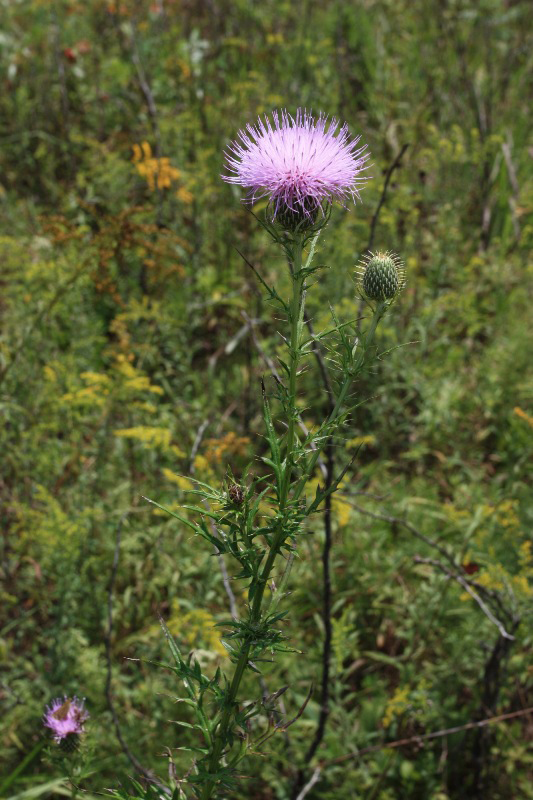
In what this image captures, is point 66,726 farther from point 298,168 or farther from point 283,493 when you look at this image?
point 298,168

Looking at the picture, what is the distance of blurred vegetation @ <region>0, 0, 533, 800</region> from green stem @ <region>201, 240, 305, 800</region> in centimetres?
30

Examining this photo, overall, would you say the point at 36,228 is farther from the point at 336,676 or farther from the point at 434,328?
the point at 336,676

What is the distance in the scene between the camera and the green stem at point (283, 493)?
124 centimetres

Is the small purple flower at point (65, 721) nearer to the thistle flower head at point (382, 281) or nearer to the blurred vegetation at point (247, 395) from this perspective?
the blurred vegetation at point (247, 395)

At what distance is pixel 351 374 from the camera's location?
4.13 feet

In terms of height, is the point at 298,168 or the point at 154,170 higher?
the point at 154,170

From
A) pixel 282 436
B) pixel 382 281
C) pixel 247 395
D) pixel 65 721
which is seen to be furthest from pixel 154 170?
pixel 65 721

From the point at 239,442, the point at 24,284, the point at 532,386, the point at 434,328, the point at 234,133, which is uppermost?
the point at 234,133

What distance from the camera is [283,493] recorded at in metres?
1.24

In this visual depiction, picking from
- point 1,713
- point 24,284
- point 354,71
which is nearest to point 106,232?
point 24,284

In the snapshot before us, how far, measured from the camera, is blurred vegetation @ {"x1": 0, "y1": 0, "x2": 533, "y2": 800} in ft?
7.48

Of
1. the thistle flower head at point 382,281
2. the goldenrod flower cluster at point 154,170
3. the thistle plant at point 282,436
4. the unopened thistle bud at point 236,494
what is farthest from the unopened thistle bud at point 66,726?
the goldenrod flower cluster at point 154,170

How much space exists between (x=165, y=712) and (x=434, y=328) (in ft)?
8.47

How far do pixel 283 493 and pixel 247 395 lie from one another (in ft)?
7.23
